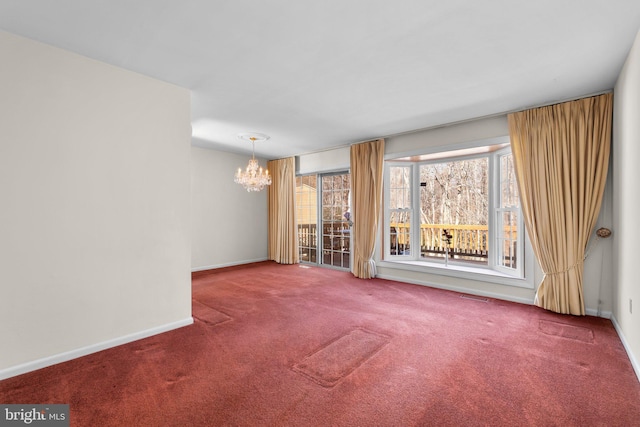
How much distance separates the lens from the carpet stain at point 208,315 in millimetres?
3205

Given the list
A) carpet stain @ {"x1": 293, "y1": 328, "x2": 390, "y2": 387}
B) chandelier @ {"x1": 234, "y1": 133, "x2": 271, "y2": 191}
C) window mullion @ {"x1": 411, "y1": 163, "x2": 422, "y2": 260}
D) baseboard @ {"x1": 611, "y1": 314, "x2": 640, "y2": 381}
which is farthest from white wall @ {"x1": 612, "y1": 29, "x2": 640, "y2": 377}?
chandelier @ {"x1": 234, "y1": 133, "x2": 271, "y2": 191}

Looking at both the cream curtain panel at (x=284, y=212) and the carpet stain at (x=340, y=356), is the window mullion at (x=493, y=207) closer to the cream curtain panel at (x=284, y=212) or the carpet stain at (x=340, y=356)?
the carpet stain at (x=340, y=356)

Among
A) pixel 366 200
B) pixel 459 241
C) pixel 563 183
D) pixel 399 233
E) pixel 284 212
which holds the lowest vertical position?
pixel 459 241

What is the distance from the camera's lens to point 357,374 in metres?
2.13

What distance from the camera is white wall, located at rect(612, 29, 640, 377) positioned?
2.21 metres

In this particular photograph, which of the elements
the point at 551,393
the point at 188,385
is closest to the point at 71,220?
the point at 188,385

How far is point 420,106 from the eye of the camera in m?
3.62

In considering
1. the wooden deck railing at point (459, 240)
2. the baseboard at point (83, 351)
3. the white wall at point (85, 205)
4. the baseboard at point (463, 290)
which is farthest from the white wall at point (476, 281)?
the baseboard at point (83, 351)

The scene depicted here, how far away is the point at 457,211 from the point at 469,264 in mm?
2069

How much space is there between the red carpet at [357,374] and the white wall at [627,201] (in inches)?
9.8

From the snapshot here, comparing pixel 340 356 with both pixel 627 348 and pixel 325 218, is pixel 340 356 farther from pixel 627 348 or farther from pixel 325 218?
pixel 325 218

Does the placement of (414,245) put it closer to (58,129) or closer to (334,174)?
(334,174)

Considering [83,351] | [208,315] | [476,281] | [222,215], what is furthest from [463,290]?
[222,215]

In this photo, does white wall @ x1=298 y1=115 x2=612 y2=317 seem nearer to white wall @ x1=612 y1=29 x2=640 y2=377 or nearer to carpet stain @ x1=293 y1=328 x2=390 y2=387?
white wall @ x1=612 y1=29 x2=640 y2=377
